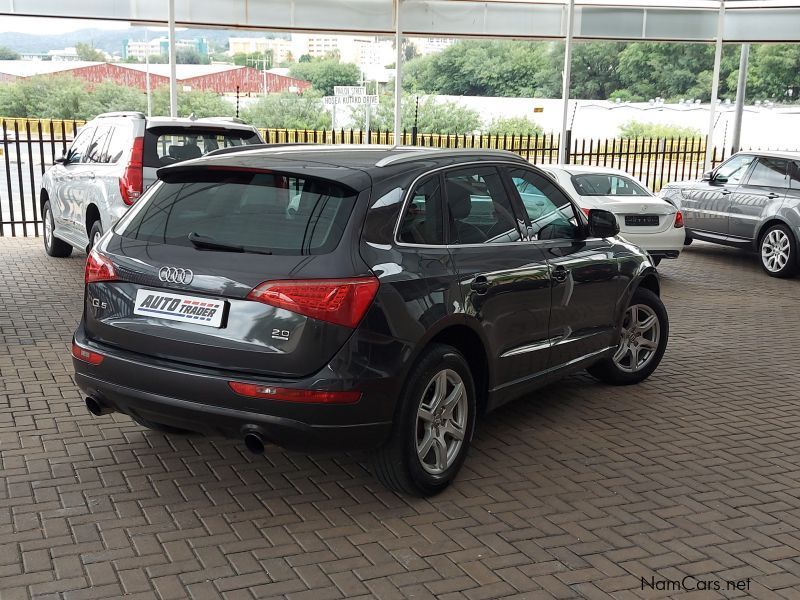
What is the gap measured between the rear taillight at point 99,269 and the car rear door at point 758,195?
429 inches

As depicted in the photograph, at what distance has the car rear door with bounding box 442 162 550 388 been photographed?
484cm

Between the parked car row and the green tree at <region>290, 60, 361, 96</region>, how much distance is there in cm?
6499

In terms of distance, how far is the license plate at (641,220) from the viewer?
38.7 ft

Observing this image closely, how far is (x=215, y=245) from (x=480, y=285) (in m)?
1.41

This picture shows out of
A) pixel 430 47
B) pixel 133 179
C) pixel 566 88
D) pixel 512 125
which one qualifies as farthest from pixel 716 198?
pixel 430 47

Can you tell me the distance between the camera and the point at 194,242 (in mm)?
4363

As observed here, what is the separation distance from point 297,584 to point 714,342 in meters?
5.93

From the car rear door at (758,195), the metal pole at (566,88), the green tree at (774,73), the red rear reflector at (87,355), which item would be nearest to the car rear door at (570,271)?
the red rear reflector at (87,355)

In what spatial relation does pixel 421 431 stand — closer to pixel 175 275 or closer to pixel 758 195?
pixel 175 275

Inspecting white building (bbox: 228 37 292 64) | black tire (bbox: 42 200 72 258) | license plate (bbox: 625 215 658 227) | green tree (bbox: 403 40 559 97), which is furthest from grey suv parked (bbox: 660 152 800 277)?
white building (bbox: 228 37 292 64)

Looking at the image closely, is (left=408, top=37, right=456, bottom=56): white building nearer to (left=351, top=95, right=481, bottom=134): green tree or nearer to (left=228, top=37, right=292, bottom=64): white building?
(left=351, top=95, right=481, bottom=134): green tree

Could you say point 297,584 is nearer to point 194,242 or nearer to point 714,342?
point 194,242

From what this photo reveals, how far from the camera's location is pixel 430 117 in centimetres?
5347

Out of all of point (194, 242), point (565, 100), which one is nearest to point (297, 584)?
point (194, 242)
